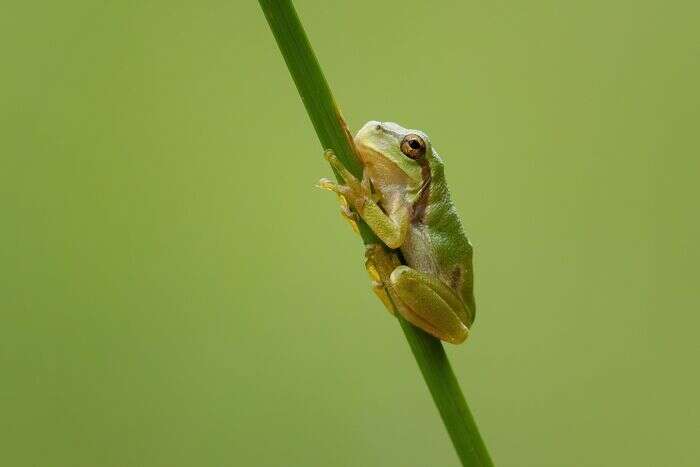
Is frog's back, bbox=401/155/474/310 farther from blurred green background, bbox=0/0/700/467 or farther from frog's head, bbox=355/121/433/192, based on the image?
blurred green background, bbox=0/0/700/467

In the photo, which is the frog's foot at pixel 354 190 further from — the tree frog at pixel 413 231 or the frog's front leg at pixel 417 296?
the frog's front leg at pixel 417 296

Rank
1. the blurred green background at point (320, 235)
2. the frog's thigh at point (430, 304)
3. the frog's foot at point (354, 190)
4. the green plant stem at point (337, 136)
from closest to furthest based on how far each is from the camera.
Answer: the green plant stem at point (337, 136)
the frog's foot at point (354, 190)
the frog's thigh at point (430, 304)
the blurred green background at point (320, 235)

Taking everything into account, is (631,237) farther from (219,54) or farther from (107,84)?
(107,84)

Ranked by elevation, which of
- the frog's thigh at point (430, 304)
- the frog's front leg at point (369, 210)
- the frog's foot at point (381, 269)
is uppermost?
the frog's front leg at point (369, 210)

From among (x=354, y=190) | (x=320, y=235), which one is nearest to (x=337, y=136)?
(x=354, y=190)

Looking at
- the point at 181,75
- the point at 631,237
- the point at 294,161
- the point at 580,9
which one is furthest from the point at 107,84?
the point at 631,237

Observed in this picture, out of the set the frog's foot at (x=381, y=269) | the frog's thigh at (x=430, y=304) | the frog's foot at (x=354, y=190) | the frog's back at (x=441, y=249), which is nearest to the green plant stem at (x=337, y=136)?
the frog's foot at (x=354, y=190)
